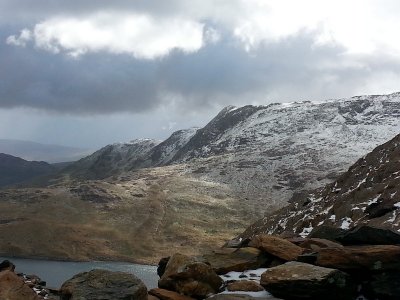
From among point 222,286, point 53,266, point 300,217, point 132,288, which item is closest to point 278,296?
point 222,286

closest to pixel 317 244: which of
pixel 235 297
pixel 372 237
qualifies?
pixel 372 237

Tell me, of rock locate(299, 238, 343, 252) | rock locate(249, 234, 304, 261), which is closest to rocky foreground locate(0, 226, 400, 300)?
rock locate(249, 234, 304, 261)

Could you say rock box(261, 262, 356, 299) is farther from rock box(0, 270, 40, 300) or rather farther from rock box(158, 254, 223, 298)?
rock box(0, 270, 40, 300)

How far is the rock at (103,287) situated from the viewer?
49.8ft

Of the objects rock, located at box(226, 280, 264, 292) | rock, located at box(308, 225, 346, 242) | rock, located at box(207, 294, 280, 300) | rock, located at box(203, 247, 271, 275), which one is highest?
rock, located at box(308, 225, 346, 242)

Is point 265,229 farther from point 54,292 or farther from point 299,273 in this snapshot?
point 299,273

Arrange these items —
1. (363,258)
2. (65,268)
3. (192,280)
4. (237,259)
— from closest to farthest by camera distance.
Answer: (363,258) → (192,280) → (237,259) → (65,268)

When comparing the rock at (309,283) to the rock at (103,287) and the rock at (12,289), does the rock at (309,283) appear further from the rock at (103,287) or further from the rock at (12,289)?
the rock at (12,289)

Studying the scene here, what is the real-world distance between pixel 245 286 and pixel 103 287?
15.4 ft

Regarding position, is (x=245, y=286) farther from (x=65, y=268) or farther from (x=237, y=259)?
(x=65, y=268)

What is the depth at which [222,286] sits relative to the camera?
16656mm

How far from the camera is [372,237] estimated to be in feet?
58.5

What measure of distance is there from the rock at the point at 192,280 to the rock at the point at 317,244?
158 inches

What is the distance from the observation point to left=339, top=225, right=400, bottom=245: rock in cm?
1762
